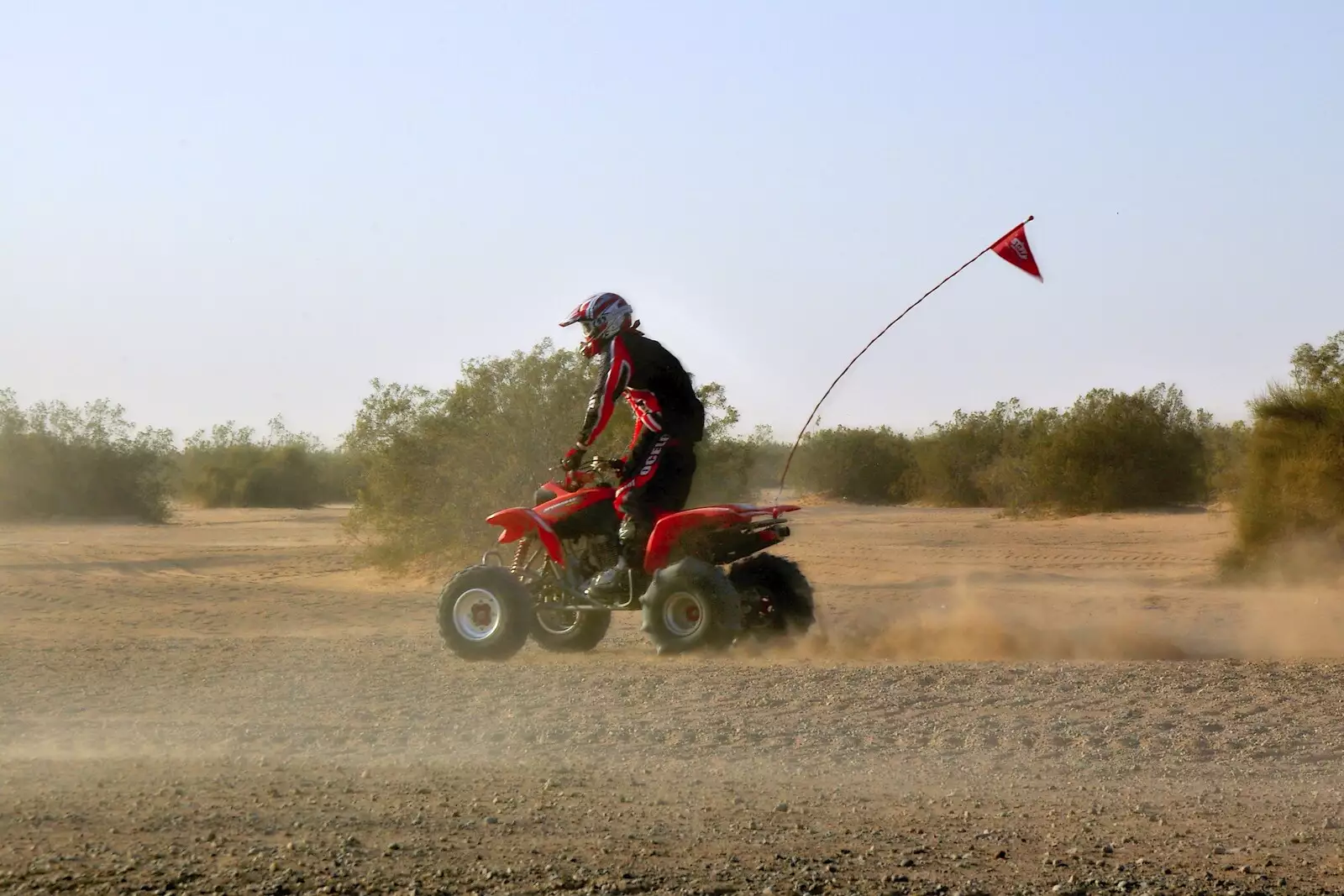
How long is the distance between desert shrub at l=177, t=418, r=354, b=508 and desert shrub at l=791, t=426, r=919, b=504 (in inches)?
689

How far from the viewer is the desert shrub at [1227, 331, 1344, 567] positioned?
68.4ft

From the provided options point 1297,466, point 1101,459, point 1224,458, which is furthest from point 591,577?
point 1101,459

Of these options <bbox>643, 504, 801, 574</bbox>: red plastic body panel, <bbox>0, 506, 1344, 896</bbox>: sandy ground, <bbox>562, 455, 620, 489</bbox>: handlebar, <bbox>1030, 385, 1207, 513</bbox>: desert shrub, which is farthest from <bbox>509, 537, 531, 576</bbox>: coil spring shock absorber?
<bbox>1030, 385, 1207, 513</bbox>: desert shrub

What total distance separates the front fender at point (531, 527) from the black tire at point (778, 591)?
1272 millimetres

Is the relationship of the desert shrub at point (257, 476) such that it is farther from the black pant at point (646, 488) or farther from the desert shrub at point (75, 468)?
the black pant at point (646, 488)

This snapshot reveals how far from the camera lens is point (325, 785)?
5.94 m

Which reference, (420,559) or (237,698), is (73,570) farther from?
(237,698)

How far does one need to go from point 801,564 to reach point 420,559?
629cm

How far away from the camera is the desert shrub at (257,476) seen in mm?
52312

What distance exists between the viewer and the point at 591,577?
10656 millimetres

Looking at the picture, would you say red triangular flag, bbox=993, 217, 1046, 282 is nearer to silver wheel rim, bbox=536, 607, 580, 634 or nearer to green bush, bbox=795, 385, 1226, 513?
silver wheel rim, bbox=536, 607, 580, 634

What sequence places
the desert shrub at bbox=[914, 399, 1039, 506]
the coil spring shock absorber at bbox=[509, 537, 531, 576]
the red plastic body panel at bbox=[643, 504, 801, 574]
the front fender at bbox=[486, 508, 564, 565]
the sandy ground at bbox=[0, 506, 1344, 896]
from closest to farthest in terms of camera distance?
the sandy ground at bbox=[0, 506, 1344, 896]
the red plastic body panel at bbox=[643, 504, 801, 574]
the front fender at bbox=[486, 508, 564, 565]
the coil spring shock absorber at bbox=[509, 537, 531, 576]
the desert shrub at bbox=[914, 399, 1039, 506]

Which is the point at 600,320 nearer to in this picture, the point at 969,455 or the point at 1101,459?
the point at 1101,459

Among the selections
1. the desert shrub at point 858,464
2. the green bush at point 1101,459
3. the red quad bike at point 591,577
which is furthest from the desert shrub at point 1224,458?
the red quad bike at point 591,577
